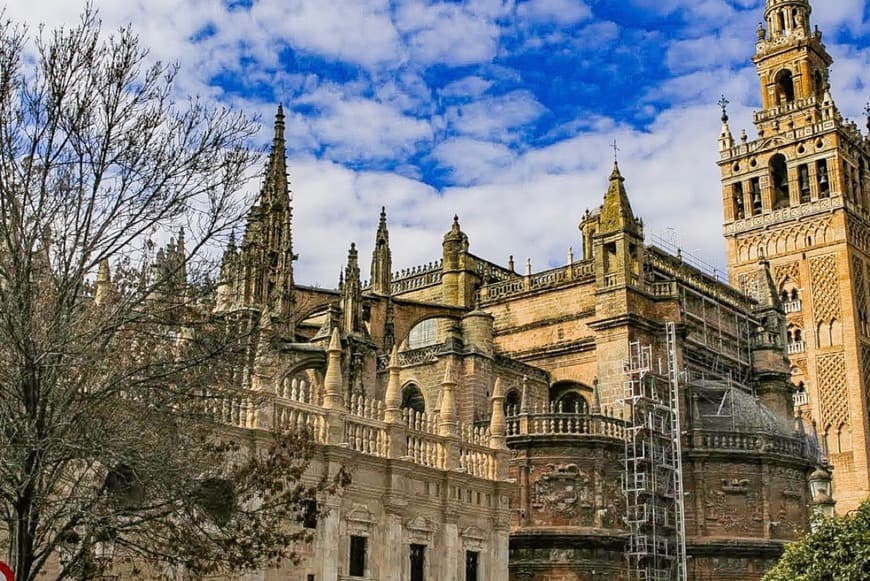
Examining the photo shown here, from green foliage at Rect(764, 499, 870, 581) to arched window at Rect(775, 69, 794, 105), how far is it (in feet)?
155

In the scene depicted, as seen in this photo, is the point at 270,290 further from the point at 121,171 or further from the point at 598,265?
the point at 121,171

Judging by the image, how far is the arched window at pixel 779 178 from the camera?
60.4 m

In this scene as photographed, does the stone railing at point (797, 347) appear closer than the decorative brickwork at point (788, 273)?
Yes

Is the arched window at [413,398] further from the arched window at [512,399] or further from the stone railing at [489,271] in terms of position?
the stone railing at [489,271]

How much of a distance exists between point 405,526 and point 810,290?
40.5 meters

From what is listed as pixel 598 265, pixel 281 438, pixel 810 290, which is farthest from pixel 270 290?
pixel 810 290

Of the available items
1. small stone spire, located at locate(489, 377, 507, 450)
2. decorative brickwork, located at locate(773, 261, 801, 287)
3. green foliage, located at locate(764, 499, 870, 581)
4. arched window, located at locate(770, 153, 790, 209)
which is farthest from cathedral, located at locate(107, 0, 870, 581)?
arched window, located at locate(770, 153, 790, 209)

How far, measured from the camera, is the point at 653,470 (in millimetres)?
33188

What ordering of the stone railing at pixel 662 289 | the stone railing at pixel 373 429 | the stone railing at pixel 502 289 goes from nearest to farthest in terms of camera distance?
the stone railing at pixel 373 429 → the stone railing at pixel 662 289 → the stone railing at pixel 502 289

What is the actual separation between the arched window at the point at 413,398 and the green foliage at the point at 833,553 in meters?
18.2

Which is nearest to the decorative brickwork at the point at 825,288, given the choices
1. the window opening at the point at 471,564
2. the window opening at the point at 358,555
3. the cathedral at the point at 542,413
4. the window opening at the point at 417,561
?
the cathedral at the point at 542,413

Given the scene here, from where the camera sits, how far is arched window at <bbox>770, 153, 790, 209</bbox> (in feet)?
198

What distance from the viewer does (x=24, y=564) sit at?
11.5 meters

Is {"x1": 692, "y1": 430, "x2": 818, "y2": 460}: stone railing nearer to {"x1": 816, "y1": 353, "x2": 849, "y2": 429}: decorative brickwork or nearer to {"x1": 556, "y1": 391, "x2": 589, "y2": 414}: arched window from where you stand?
{"x1": 556, "y1": 391, "x2": 589, "y2": 414}: arched window
